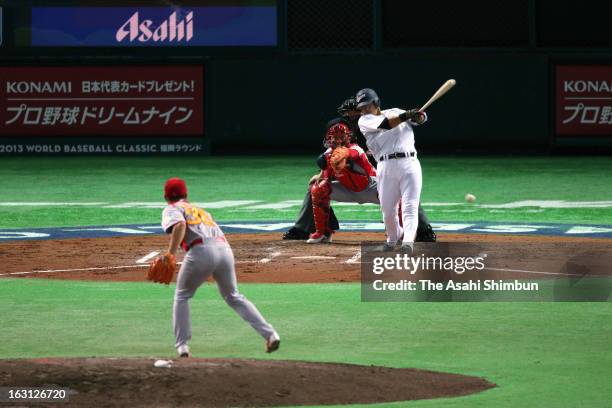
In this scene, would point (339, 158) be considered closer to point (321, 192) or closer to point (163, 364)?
point (321, 192)

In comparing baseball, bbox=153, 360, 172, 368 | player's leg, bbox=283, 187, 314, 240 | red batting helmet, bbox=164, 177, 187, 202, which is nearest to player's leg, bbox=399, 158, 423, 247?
player's leg, bbox=283, 187, 314, 240

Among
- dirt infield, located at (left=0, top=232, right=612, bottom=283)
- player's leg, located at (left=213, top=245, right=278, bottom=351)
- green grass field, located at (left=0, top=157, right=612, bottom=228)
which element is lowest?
green grass field, located at (left=0, top=157, right=612, bottom=228)

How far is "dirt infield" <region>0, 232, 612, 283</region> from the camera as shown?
13.0 metres

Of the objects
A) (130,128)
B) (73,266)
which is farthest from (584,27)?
(73,266)

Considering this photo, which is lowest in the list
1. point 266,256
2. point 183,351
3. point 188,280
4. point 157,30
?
point 266,256

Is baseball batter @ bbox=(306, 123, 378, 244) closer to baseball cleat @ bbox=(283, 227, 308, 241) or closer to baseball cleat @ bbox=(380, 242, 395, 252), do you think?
baseball cleat @ bbox=(283, 227, 308, 241)

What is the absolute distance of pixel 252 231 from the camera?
17000mm

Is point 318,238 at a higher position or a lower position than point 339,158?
lower

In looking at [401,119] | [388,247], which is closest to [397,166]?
[401,119]

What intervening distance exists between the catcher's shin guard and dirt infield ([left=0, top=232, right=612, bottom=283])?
0.26m

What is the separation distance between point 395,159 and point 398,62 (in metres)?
15.0

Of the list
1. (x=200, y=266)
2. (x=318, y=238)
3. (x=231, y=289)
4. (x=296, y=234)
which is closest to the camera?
(x=200, y=266)

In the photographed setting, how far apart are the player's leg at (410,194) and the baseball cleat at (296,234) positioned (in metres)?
2.48

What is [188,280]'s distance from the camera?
825 centimetres
